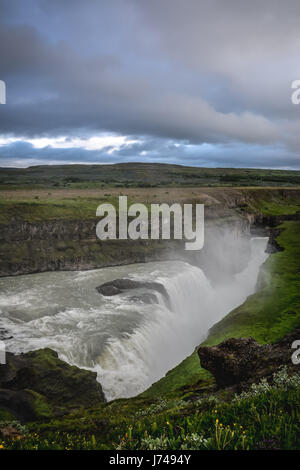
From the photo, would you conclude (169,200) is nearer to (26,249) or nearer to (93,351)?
(26,249)

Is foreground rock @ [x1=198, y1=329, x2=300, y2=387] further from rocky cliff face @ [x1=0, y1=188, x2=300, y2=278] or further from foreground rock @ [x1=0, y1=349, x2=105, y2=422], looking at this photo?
rocky cliff face @ [x1=0, y1=188, x2=300, y2=278]

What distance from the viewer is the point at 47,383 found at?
62.0ft

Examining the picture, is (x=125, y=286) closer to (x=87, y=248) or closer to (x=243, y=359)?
(x=87, y=248)

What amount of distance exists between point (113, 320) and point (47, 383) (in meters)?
9.38

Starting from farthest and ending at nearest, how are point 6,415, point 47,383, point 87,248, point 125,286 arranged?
point 87,248, point 125,286, point 47,383, point 6,415

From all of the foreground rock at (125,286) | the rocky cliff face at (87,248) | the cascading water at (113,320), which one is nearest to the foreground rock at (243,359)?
the cascading water at (113,320)

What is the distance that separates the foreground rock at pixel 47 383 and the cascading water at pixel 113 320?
1.89 m

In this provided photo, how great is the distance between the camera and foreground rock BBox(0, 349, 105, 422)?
1711 cm

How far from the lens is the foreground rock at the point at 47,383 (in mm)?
17109

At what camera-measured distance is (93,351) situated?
22.8 meters

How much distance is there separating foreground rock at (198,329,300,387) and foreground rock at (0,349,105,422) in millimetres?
7425

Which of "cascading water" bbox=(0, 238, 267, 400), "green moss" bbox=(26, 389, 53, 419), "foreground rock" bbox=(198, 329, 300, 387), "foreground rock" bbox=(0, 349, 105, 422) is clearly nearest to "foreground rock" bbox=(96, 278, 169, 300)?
"cascading water" bbox=(0, 238, 267, 400)

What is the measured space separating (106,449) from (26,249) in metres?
40.2

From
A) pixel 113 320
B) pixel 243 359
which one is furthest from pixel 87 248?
pixel 243 359
